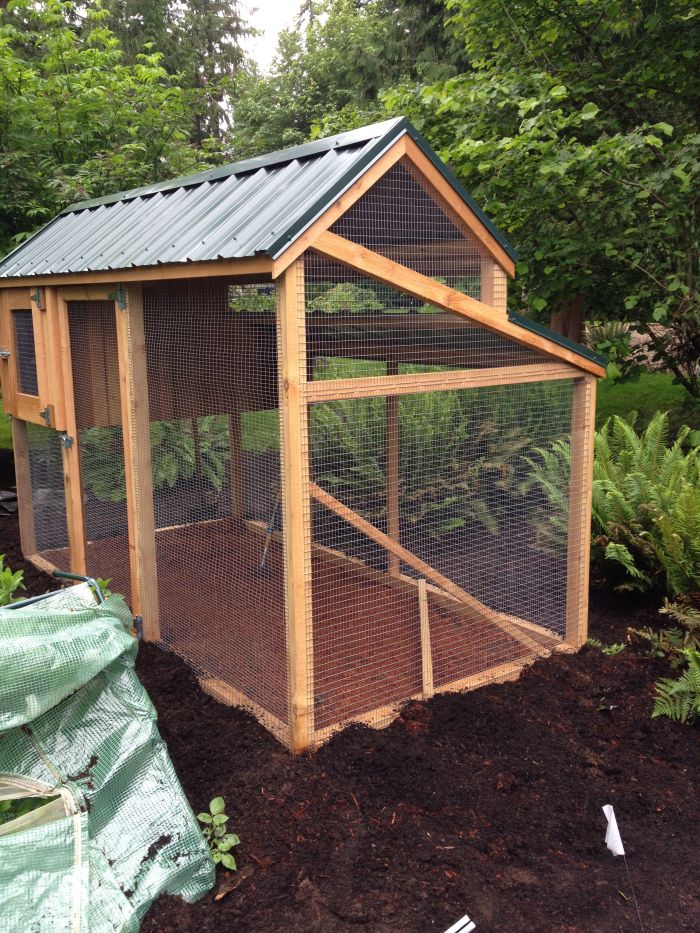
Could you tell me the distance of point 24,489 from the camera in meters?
5.95

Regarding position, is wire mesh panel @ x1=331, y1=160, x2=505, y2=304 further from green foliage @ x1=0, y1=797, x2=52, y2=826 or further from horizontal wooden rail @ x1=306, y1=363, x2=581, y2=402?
green foliage @ x1=0, y1=797, x2=52, y2=826

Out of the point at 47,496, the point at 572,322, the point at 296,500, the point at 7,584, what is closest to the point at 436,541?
the point at 296,500

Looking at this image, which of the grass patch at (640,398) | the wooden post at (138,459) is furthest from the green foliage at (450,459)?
the grass patch at (640,398)

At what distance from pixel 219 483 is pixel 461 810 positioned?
2.26 meters

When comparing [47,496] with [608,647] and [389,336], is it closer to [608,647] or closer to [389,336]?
[389,336]

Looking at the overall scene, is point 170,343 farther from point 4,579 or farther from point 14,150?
point 14,150

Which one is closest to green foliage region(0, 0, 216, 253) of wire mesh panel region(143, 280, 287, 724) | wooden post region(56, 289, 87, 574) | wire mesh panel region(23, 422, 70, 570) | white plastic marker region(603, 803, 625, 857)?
wire mesh panel region(23, 422, 70, 570)

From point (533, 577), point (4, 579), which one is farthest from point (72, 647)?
point (533, 577)

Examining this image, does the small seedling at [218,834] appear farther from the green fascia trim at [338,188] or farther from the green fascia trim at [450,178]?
the green fascia trim at [450,178]

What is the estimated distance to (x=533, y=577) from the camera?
4.11 meters

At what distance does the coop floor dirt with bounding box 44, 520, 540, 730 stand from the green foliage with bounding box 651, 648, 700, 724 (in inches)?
28.7

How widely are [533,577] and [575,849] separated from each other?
59.0 inches

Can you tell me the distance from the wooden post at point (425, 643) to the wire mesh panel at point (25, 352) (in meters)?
2.95

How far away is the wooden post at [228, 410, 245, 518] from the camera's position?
4.23m
